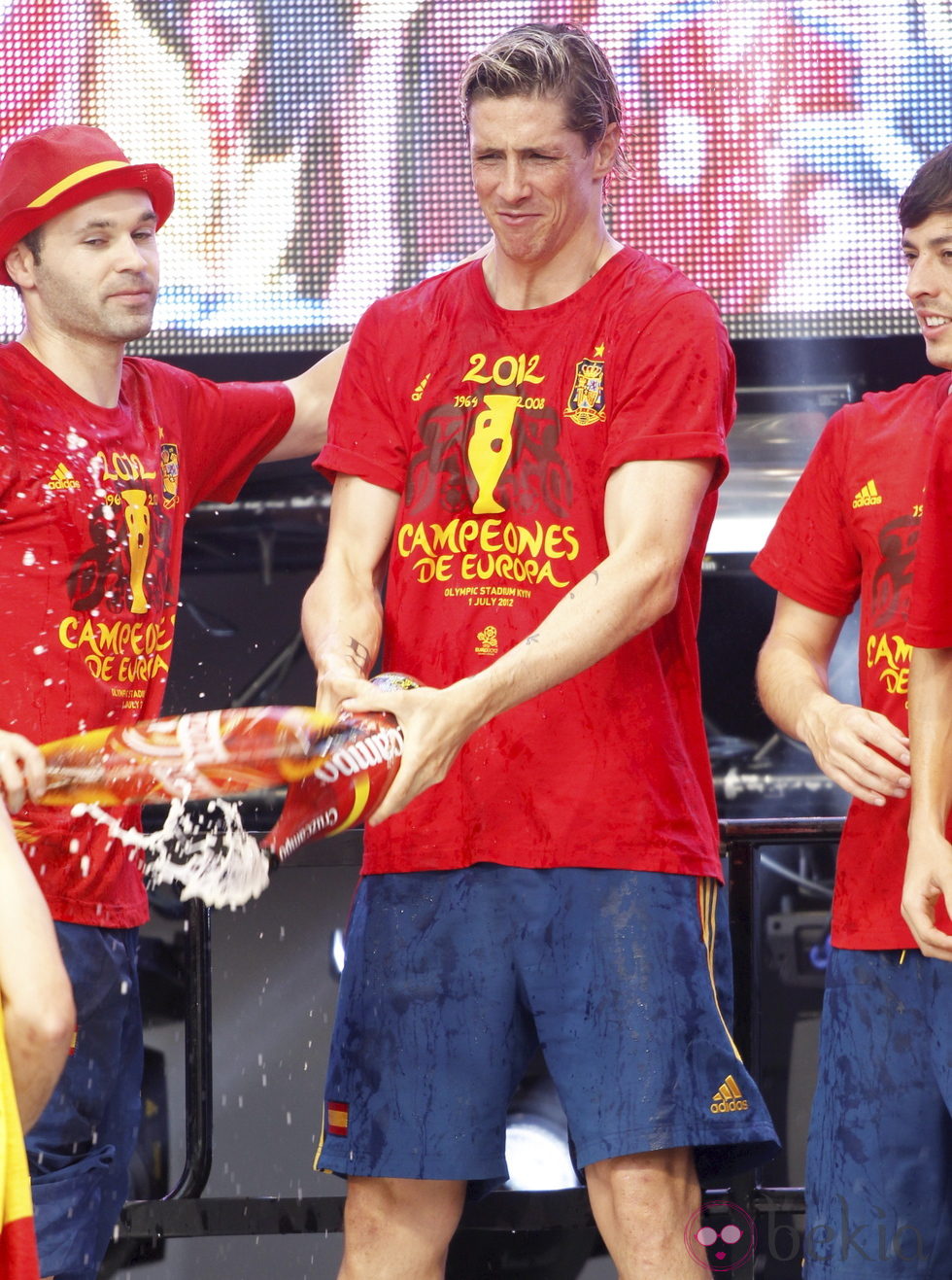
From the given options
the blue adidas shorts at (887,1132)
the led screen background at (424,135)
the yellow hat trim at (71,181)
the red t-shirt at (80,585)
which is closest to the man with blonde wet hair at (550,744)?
the blue adidas shorts at (887,1132)

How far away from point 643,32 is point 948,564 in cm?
154

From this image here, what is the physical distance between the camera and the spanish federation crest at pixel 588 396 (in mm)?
2107

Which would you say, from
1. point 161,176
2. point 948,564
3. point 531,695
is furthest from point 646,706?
point 161,176

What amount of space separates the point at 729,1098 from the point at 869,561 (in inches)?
28.9

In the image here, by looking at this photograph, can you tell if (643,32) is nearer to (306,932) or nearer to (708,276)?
(708,276)

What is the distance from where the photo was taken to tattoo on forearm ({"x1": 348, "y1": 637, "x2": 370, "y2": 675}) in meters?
2.08

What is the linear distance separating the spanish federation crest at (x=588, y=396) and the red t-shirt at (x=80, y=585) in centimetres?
69

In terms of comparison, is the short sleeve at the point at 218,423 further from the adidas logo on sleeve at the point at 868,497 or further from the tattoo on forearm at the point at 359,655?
the adidas logo on sleeve at the point at 868,497

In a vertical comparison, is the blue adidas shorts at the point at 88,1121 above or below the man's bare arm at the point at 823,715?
below

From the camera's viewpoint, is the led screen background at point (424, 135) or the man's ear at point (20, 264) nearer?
the man's ear at point (20, 264)

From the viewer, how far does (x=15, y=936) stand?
1.44 metres

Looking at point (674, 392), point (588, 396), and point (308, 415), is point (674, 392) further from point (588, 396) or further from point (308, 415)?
point (308, 415)

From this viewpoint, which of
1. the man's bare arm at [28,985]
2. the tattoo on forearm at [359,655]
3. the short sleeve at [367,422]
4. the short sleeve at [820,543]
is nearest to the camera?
the man's bare arm at [28,985]

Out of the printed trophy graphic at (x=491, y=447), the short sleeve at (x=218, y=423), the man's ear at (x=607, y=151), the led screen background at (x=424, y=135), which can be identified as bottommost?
the printed trophy graphic at (x=491, y=447)
